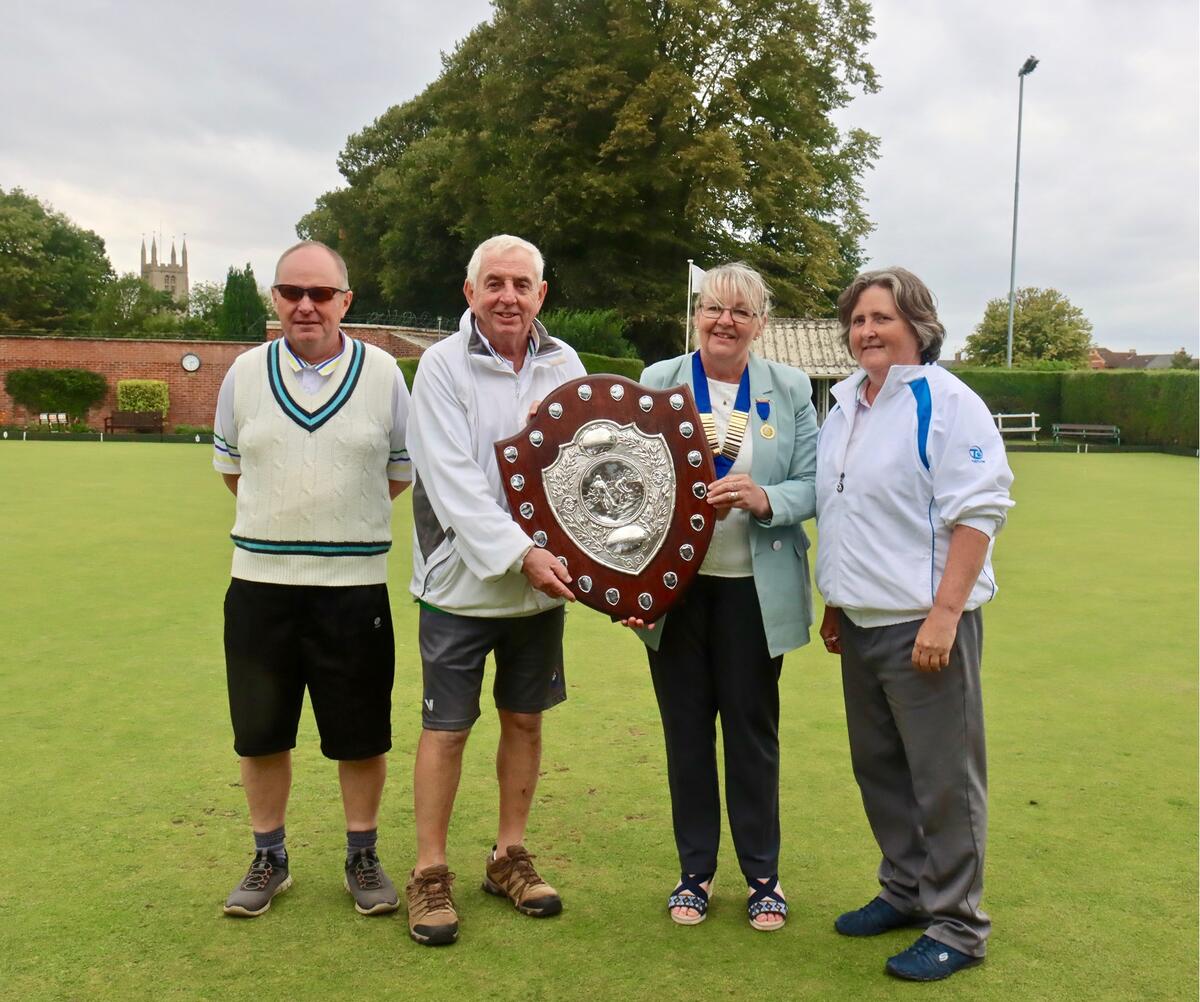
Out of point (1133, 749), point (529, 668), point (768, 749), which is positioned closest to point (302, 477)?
point (529, 668)

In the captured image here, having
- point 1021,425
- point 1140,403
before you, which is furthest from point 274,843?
point 1021,425

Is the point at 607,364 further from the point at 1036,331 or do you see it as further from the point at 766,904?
the point at 1036,331

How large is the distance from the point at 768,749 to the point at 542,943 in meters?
0.83

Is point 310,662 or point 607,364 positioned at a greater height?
point 607,364

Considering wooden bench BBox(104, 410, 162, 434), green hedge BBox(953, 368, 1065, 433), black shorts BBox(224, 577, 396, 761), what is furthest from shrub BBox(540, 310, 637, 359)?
black shorts BBox(224, 577, 396, 761)

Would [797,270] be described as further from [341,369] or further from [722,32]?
[341,369]

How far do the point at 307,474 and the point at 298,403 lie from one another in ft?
0.67

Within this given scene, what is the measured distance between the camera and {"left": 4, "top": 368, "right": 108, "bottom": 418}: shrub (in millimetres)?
33531

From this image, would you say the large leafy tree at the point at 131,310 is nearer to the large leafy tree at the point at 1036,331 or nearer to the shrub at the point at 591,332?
the shrub at the point at 591,332

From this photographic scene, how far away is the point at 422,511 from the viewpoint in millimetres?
3381

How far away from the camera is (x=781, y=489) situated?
324 centimetres

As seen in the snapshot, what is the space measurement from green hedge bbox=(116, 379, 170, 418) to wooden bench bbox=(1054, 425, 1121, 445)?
80.4ft

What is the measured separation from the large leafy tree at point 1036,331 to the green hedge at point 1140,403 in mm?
25867

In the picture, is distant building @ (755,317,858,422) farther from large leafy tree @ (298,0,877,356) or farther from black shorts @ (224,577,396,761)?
black shorts @ (224,577,396,761)
